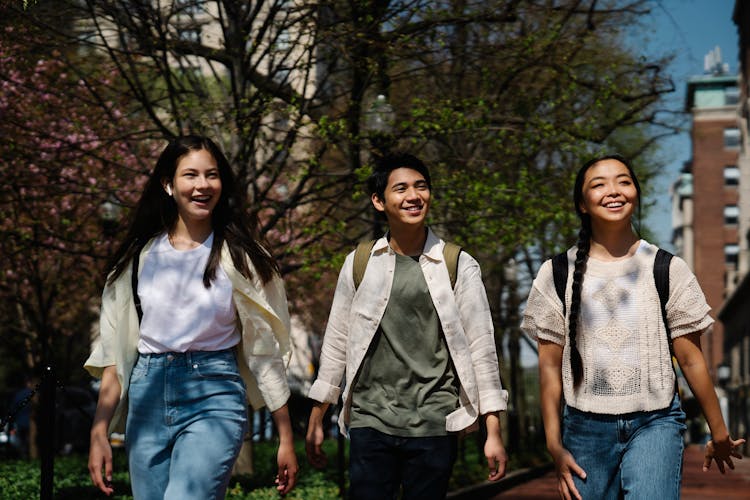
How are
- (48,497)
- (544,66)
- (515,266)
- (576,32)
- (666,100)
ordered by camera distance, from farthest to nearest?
(515,266) < (666,100) < (576,32) < (544,66) < (48,497)

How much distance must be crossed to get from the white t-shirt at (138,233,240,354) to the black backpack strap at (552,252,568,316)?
131 cm

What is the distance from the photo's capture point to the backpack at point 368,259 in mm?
5242

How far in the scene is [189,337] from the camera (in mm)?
4512

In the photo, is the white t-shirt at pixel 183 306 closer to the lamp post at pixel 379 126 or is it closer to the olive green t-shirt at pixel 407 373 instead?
the olive green t-shirt at pixel 407 373

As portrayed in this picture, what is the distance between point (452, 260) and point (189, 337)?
1.31m

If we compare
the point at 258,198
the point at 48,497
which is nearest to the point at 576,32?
the point at 258,198

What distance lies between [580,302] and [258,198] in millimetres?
7709

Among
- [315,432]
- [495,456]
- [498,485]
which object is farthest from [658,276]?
[498,485]

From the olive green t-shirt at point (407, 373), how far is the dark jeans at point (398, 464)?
1.9 inches

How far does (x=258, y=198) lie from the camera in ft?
40.1

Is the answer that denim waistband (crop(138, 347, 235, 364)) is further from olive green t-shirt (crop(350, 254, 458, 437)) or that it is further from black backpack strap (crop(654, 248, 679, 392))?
black backpack strap (crop(654, 248, 679, 392))

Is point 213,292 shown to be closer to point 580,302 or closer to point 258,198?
point 580,302

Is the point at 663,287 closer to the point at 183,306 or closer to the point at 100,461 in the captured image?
the point at 183,306

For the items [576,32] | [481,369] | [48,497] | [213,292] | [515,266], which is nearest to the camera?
[213,292]
